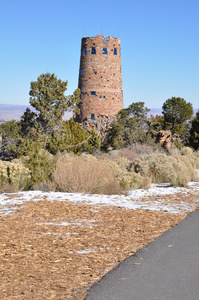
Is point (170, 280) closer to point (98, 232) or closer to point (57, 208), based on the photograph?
point (98, 232)

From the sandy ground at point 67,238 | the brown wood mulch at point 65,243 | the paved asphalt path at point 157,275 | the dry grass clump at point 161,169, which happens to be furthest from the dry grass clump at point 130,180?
the paved asphalt path at point 157,275

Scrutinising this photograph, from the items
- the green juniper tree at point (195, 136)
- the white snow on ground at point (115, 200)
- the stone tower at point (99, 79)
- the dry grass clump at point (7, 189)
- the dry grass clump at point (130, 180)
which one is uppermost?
the stone tower at point (99, 79)

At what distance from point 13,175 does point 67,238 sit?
5.61 metres

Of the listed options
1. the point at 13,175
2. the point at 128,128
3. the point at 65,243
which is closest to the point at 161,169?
the point at 13,175

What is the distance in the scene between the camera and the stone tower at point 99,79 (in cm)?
4278

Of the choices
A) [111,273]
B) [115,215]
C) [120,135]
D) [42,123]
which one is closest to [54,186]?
[115,215]

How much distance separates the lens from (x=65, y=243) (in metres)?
6.43

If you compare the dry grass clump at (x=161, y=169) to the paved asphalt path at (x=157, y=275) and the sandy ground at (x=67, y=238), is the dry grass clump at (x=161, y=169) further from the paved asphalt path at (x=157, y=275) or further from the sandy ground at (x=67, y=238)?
the paved asphalt path at (x=157, y=275)

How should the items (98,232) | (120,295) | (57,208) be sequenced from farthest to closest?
(57,208), (98,232), (120,295)

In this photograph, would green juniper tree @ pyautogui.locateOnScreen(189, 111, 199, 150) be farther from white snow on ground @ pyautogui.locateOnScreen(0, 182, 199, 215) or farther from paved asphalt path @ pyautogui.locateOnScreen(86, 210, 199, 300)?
paved asphalt path @ pyautogui.locateOnScreen(86, 210, 199, 300)

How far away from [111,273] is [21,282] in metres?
1.19

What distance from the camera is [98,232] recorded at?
7188 mm

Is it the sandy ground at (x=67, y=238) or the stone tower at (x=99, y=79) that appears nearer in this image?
the sandy ground at (x=67, y=238)

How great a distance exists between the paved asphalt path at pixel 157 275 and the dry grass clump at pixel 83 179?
513 centimetres
